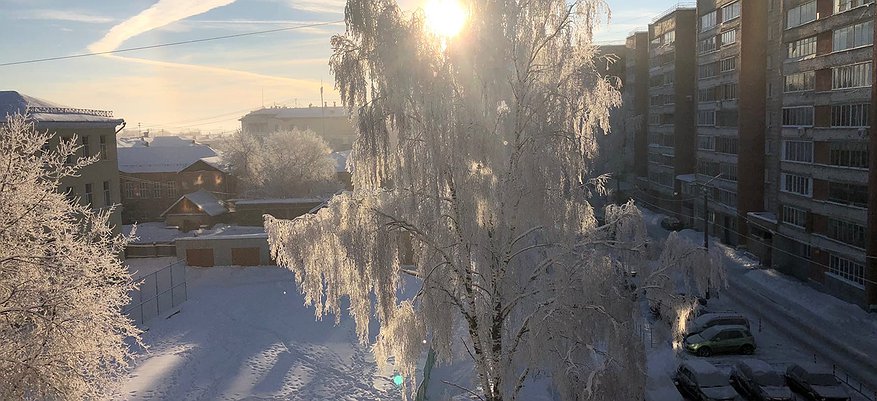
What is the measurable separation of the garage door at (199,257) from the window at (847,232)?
34.3m

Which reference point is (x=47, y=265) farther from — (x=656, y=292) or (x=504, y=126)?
(x=656, y=292)

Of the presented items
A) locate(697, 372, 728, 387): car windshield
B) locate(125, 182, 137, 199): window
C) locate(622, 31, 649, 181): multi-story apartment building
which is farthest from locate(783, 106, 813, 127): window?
locate(125, 182, 137, 199): window

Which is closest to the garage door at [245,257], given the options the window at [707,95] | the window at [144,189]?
the window at [144,189]

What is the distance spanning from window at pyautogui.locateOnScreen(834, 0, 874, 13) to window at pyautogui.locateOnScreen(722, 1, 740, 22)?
12.2 meters

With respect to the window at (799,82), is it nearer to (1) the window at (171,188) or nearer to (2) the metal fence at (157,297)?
(2) the metal fence at (157,297)

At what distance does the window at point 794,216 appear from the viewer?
118 feet

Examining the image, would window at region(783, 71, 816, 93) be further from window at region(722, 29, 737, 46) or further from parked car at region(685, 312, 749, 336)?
parked car at region(685, 312, 749, 336)

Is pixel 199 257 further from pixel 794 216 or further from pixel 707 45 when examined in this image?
pixel 707 45

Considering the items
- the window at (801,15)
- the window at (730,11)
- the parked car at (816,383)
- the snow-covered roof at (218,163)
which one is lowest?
the parked car at (816,383)

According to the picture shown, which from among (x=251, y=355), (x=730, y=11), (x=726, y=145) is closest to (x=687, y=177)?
(x=726, y=145)

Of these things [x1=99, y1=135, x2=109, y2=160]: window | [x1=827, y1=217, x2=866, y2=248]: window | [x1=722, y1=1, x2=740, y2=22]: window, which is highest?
[x1=722, y1=1, x2=740, y2=22]: window

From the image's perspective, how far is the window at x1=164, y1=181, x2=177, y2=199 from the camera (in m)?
64.6

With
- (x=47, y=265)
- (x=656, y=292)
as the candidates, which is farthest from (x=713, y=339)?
(x=47, y=265)

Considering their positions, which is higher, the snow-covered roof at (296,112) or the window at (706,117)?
the snow-covered roof at (296,112)
